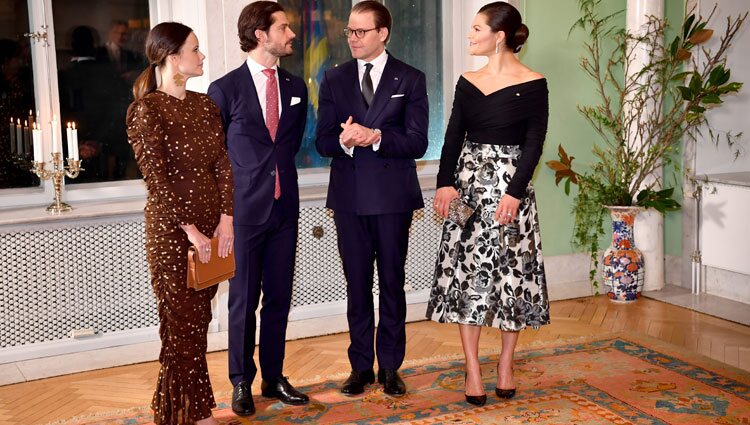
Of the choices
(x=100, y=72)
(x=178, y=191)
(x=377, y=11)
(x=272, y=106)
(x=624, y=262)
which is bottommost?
(x=624, y=262)

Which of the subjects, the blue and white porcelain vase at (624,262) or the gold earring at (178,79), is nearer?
the gold earring at (178,79)

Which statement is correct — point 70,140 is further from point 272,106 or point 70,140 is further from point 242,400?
point 242,400

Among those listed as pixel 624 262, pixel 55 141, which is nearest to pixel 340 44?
pixel 55 141

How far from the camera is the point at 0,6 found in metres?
5.05

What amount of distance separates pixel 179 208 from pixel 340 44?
2.61 meters

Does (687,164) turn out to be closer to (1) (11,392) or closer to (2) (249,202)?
(2) (249,202)

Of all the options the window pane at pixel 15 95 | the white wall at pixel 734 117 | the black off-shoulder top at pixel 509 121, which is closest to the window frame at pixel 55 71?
the window pane at pixel 15 95

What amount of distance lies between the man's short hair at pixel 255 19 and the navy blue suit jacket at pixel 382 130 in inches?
16.1

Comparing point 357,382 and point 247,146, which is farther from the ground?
point 247,146

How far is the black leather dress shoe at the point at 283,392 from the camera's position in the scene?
423cm

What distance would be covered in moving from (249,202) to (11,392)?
5.34 ft

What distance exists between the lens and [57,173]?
5.02 m

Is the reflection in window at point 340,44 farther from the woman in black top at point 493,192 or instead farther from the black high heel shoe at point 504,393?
the black high heel shoe at point 504,393

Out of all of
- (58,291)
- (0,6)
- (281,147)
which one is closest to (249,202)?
(281,147)
